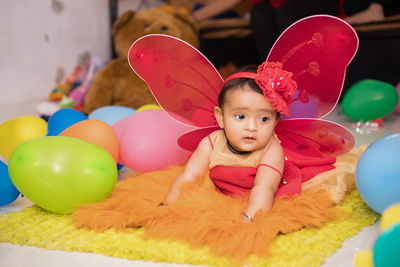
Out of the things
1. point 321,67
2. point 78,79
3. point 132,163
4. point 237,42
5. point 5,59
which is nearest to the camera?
point 321,67

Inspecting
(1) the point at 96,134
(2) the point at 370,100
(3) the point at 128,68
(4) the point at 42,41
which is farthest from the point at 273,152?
(4) the point at 42,41

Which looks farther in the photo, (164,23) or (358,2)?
(358,2)

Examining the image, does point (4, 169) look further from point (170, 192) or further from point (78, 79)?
point (78, 79)

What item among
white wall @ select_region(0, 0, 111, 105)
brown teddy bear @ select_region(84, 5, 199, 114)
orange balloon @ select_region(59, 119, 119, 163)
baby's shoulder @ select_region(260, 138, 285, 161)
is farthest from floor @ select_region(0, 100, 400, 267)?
white wall @ select_region(0, 0, 111, 105)

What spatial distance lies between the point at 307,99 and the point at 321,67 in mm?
102

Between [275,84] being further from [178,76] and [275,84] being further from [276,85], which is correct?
[178,76]

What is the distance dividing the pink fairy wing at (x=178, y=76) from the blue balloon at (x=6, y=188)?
18.1 inches

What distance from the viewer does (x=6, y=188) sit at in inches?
43.2

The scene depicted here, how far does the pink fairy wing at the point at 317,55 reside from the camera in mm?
1106

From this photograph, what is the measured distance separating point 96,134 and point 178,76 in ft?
0.99

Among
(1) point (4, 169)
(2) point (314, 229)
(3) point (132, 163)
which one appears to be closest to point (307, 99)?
(2) point (314, 229)

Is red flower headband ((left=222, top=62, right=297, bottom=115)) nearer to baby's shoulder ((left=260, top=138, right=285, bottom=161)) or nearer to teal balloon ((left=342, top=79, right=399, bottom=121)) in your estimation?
baby's shoulder ((left=260, top=138, right=285, bottom=161))

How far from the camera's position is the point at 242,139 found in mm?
1091

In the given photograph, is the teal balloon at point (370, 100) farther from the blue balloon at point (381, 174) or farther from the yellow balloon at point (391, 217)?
the yellow balloon at point (391, 217)
